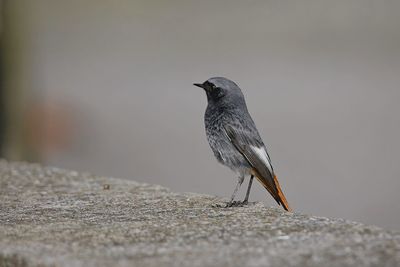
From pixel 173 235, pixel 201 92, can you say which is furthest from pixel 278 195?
pixel 201 92

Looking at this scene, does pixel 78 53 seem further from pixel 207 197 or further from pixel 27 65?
pixel 207 197

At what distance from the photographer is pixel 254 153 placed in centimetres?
577

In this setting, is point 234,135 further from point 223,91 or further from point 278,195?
point 278,195

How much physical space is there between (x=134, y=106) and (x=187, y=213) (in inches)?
449

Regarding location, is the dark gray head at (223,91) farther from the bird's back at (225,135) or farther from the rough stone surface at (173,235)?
the rough stone surface at (173,235)

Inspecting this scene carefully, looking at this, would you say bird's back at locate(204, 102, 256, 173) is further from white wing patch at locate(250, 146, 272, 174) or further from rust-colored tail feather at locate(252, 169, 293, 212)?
rust-colored tail feather at locate(252, 169, 293, 212)

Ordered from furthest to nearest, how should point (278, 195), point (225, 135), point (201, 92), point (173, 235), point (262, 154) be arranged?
point (201, 92) < point (225, 135) < point (262, 154) < point (278, 195) < point (173, 235)

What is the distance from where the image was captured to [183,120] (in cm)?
1508

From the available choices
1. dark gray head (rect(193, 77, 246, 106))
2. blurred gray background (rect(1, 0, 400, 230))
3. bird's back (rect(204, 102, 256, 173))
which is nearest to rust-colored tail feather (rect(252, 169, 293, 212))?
bird's back (rect(204, 102, 256, 173))

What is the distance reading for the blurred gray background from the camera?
11.3 metres

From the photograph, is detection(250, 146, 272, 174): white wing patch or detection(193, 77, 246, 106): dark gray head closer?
detection(250, 146, 272, 174): white wing patch

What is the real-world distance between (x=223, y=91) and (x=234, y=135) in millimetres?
320

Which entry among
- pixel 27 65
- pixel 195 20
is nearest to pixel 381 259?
pixel 27 65

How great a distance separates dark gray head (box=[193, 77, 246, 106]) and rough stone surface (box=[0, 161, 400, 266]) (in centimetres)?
67
